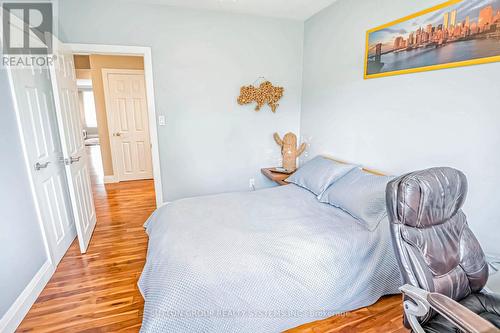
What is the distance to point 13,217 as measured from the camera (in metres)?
1.75

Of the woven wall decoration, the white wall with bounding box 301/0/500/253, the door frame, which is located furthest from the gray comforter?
the woven wall decoration

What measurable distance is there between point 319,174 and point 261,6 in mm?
2042

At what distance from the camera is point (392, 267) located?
180 centimetres

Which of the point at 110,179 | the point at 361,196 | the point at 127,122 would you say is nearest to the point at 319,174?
the point at 361,196

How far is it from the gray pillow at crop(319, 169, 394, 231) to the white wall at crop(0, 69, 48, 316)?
240 centimetres

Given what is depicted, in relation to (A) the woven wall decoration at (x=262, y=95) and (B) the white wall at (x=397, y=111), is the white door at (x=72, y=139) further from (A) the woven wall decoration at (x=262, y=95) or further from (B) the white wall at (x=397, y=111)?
(B) the white wall at (x=397, y=111)

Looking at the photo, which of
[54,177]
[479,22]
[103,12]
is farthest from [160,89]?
[479,22]

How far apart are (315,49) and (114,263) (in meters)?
3.30

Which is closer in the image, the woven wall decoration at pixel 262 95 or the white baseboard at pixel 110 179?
the woven wall decoration at pixel 262 95

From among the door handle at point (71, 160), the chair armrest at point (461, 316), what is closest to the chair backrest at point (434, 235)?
the chair armrest at point (461, 316)

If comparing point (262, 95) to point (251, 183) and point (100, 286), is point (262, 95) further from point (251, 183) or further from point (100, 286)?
point (100, 286)

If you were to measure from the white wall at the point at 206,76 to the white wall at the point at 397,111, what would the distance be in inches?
17.8

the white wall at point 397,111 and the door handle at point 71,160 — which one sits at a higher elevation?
the white wall at point 397,111

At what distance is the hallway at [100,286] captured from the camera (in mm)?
1691
